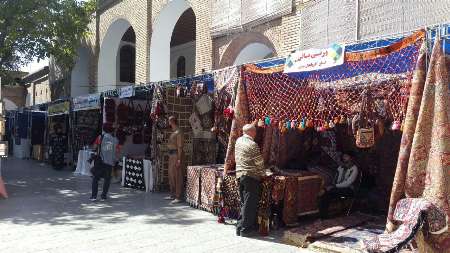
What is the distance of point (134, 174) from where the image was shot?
10.4m

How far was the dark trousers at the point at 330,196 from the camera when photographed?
696 centimetres

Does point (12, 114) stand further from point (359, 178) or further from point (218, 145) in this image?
point (359, 178)

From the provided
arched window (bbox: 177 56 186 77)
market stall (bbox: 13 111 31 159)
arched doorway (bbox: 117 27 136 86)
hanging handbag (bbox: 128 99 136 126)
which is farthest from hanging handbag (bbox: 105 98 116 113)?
market stall (bbox: 13 111 31 159)

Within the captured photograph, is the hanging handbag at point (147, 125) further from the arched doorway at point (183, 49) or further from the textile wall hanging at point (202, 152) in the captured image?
the arched doorway at point (183, 49)

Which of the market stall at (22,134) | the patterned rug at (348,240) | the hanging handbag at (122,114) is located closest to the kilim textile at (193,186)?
the patterned rug at (348,240)

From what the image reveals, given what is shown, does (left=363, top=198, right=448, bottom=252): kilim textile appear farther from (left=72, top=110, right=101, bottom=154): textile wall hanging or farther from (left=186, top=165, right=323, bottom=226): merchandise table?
(left=72, top=110, right=101, bottom=154): textile wall hanging

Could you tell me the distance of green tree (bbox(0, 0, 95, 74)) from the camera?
12.8 meters

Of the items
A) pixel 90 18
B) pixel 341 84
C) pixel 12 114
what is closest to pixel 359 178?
pixel 341 84

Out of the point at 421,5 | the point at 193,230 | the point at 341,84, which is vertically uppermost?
the point at 421,5

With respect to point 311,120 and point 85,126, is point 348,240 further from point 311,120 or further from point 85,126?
point 85,126

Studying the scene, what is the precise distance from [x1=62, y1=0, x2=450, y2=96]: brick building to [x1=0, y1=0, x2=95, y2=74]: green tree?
4.75 ft

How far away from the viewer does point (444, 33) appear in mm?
4324

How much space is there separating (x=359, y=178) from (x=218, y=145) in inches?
119

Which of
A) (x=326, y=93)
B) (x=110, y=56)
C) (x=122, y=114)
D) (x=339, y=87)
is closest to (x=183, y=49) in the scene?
(x=110, y=56)
